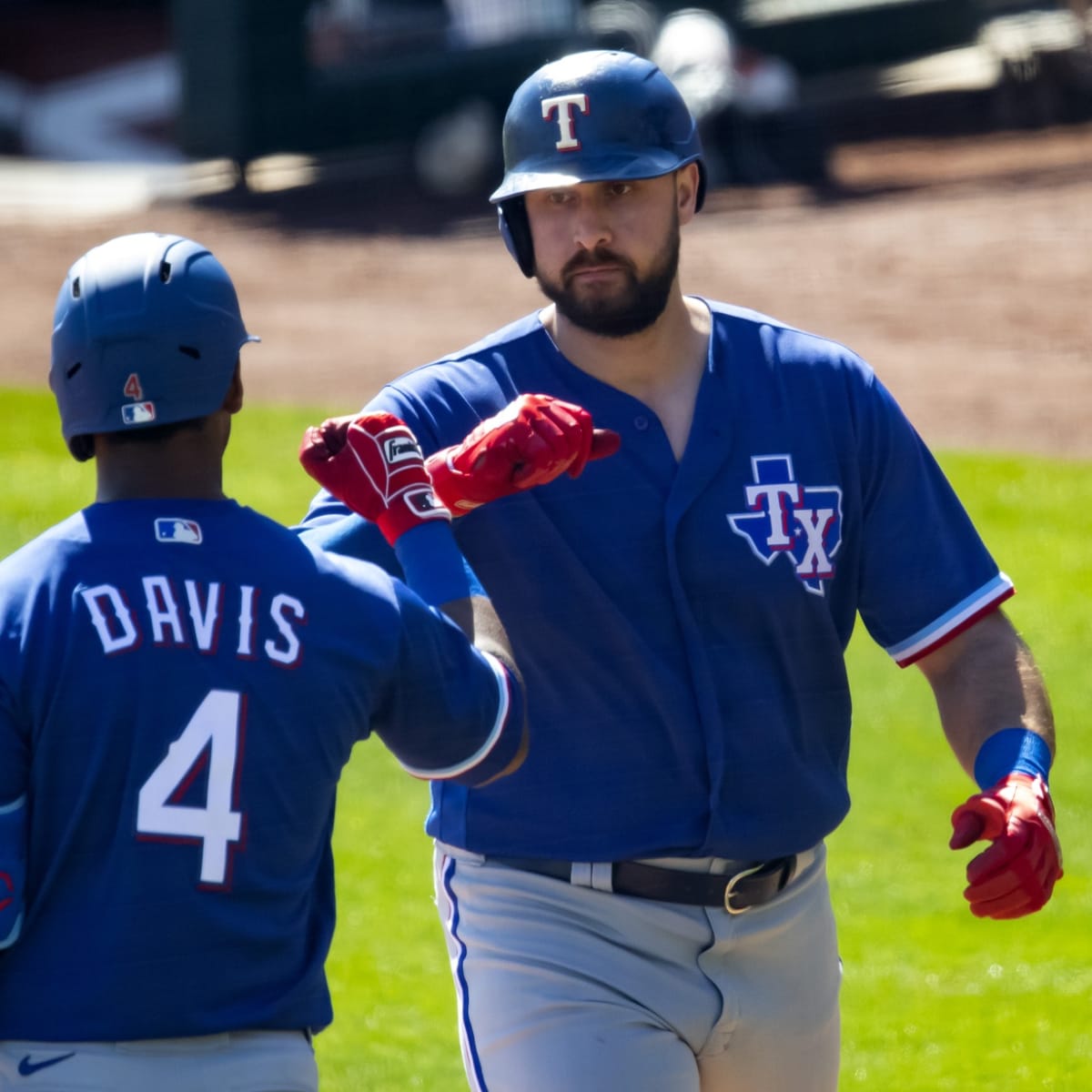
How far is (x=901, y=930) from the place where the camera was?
567 cm

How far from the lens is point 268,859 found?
228 centimetres

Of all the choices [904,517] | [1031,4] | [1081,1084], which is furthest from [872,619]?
[1031,4]

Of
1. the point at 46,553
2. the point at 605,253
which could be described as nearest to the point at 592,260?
the point at 605,253

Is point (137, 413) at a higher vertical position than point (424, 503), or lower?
higher

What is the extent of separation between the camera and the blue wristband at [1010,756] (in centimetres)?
302

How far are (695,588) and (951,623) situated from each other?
1.56 feet

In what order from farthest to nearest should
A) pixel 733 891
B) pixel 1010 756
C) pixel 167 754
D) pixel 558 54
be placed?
pixel 558 54 → pixel 1010 756 → pixel 733 891 → pixel 167 754

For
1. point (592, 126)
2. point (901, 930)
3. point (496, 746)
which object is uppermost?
point (592, 126)

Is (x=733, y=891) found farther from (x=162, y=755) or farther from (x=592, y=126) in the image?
(x=592, y=126)

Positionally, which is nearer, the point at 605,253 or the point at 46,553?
the point at 46,553

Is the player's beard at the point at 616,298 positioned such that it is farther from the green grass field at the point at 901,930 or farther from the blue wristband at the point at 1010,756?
the blue wristband at the point at 1010,756

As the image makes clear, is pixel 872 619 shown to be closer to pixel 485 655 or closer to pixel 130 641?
pixel 485 655

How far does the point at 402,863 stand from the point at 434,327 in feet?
25.4

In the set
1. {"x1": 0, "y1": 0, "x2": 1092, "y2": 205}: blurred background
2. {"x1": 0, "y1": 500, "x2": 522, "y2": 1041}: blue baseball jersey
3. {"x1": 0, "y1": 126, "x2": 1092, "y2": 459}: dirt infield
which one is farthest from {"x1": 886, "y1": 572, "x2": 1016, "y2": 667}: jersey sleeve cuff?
{"x1": 0, "y1": 0, "x2": 1092, "y2": 205}: blurred background
